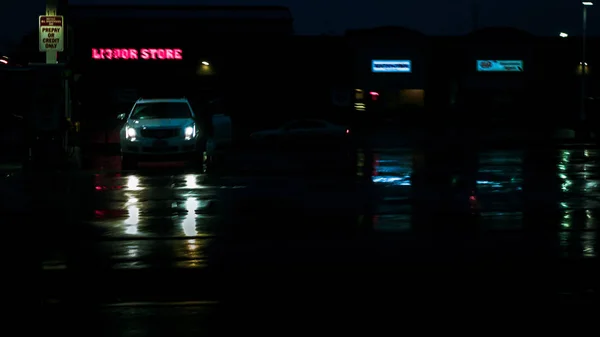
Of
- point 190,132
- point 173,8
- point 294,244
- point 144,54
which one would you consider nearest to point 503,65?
point 173,8

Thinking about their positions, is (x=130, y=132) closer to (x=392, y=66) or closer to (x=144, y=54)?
(x=144, y=54)

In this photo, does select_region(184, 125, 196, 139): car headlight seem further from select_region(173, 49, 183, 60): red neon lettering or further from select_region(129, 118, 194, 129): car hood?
select_region(173, 49, 183, 60): red neon lettering

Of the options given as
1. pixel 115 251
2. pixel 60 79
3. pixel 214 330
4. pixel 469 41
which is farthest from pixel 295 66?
pixel 214 330

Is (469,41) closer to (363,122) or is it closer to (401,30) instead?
(401,30)

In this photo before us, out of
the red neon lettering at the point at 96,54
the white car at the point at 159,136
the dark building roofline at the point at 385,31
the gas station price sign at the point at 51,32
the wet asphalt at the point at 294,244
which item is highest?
the dark building roofline at the point at 385,31

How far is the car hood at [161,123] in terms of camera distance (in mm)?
21984

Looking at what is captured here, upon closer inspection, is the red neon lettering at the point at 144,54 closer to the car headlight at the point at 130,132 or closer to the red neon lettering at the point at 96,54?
the red neon lettering at the point at 96,54

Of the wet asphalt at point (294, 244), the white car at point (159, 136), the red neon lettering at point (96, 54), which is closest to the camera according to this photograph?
the wet asphalt at point (294, 244)

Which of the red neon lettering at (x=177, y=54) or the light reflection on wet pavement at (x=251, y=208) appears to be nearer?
the light reflection on wet pavement at (x=251, y=208)

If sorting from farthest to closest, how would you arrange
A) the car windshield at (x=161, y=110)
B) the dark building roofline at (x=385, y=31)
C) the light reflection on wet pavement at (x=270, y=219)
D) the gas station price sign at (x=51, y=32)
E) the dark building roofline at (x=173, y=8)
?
the dark building roofline at (x=173, y=8) < the dark building roofline at (x=385, y=31) < the gas station price sign at (x=51, y=32) < the car windshield at (x=161, y=110) < the light reflection on wet pavement at (x=270, y=219)

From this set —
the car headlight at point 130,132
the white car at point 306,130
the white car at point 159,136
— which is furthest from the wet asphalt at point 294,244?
the white car at point 306,130

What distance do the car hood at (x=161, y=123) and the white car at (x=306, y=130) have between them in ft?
49.6

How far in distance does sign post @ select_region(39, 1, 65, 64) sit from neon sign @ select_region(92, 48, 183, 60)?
26765 mm

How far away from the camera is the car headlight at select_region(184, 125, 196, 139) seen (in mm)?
22141
